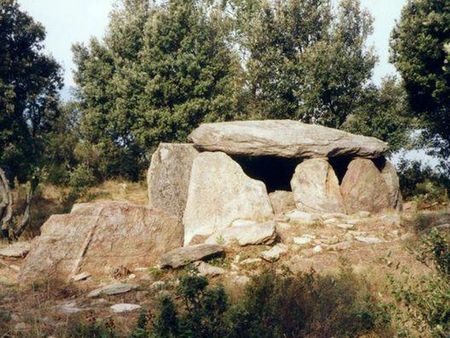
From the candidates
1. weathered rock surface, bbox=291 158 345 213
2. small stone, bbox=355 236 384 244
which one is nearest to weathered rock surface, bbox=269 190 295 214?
weathered rock surface, bbox=291 158 345 213

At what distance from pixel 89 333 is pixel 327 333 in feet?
11.2

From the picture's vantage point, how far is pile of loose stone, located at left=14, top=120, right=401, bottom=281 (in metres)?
12.0

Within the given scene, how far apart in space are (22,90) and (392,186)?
16.6m

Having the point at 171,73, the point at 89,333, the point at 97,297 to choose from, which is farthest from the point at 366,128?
the point at 89,333

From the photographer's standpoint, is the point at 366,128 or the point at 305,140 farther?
the point at 366,128

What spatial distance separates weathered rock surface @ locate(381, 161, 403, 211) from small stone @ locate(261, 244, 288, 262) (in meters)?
7.31

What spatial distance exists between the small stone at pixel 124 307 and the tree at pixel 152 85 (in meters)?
14.2

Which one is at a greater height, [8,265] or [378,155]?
[378,155]

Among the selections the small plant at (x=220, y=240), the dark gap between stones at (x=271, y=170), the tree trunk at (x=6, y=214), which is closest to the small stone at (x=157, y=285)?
the small plant at (x=220, y=240)

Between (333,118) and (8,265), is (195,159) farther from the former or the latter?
(333,118)

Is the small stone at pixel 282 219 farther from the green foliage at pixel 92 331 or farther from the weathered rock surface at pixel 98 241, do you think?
the green foliage at pixel 92 331

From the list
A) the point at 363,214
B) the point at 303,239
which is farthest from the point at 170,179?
the point at 363,214

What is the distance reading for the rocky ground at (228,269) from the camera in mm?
8500

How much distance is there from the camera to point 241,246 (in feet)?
40.3
